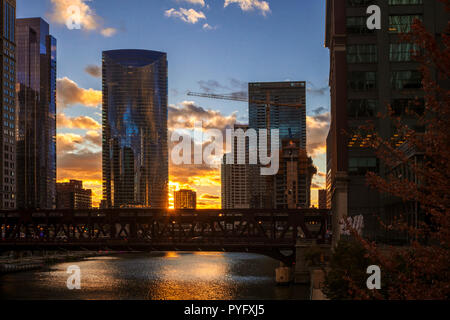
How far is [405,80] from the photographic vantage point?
75688 millimetres

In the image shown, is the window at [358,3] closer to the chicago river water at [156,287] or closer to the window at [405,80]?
the window at [405,80]

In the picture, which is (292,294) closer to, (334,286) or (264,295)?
(264,295)

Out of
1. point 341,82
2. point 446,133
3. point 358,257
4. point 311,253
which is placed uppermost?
point 341,82

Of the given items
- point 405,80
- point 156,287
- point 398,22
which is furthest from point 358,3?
point 156,287

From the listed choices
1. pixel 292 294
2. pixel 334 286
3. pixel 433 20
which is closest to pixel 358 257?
pixel 334 286

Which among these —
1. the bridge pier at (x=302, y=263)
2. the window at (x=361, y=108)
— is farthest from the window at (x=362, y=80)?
the bridge pier at (x=302, y=263)

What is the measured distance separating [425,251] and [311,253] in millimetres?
64438

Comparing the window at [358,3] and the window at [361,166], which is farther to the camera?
the window at [358,3]

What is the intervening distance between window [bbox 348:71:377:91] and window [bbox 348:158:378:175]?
10.5 m

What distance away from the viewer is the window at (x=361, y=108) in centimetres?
7706

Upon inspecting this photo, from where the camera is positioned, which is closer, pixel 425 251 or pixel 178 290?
pixel 425 251

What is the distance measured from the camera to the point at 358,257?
42.7m
